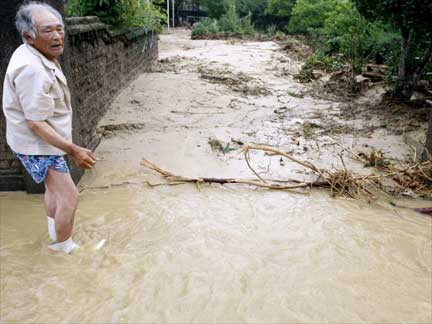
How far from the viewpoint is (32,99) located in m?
2.22

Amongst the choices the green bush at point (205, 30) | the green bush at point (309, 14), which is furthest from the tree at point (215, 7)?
the green bush at point (309, 14)

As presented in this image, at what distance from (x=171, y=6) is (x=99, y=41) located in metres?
24.5

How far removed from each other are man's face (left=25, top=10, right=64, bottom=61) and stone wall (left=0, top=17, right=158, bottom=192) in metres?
1.41

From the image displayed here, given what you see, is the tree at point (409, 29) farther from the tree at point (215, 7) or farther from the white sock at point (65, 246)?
the tree at point (215, 7)

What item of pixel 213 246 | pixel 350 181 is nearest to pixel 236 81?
pixel 350 181

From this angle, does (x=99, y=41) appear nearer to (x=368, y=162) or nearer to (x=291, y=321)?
(x=368, y=162)

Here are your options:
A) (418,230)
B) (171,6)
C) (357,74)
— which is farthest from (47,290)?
(171,6)

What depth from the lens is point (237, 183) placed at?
427 cm

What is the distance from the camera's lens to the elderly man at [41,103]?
2223 mm

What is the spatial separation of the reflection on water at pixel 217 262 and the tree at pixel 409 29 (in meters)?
3.58

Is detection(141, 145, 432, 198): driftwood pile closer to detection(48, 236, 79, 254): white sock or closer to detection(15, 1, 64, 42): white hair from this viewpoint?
detection(48, 236, 79, 254): white sock

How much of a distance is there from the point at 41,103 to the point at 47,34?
1.39ft

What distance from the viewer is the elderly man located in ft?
7.29

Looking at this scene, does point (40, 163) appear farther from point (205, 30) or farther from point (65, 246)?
point (205, 30)
